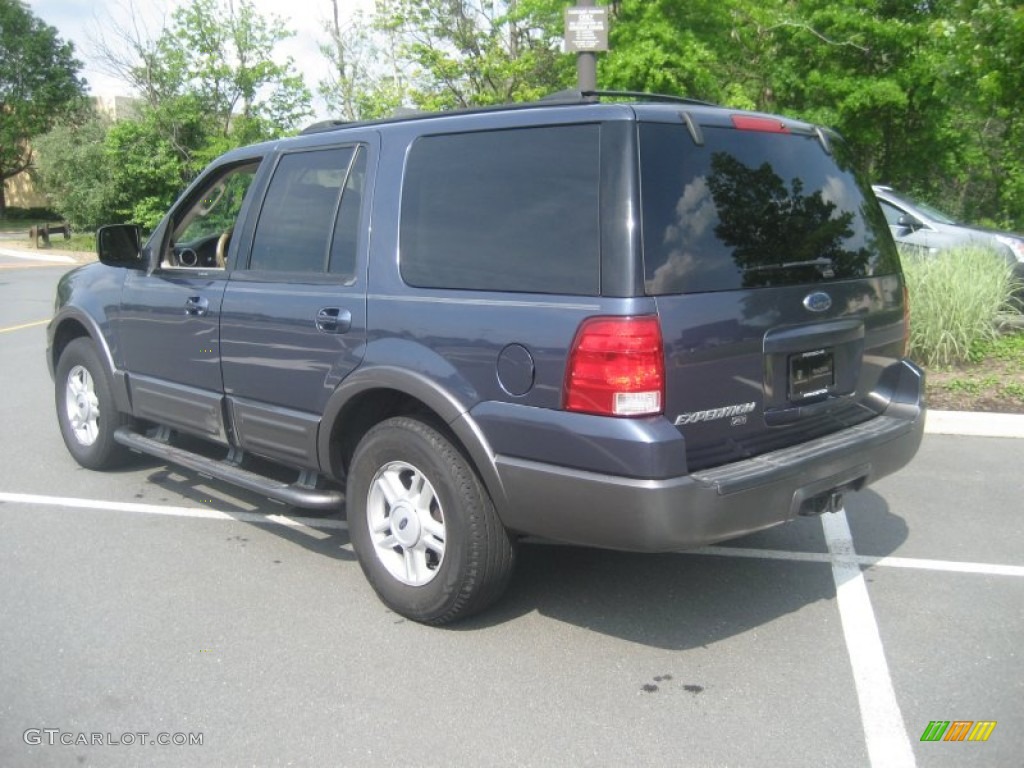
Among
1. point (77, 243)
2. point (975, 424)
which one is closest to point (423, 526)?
point (975, 424)

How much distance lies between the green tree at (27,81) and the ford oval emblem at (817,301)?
52.4 m

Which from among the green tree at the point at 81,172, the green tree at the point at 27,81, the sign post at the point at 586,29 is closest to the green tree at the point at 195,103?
the green tree at the point at 81,172

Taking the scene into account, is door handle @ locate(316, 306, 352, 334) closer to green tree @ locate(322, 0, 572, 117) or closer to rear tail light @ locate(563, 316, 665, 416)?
rear tail light @ locate(563, 316, 665, 416)

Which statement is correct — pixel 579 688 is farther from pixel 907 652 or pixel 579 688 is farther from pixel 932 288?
pixel 932 288

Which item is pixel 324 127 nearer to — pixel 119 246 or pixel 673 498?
pixel 119 246

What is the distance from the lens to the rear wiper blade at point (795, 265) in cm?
355

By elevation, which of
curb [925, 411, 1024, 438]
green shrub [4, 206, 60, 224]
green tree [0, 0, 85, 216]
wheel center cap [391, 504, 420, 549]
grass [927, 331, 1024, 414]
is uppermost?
green tree [0, 0, 85, 216]

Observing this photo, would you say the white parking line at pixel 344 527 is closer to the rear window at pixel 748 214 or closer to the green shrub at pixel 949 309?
the rear window at pixel 748 214

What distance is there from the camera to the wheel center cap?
3.89 meters

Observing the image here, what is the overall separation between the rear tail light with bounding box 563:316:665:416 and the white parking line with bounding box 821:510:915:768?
1278 mm

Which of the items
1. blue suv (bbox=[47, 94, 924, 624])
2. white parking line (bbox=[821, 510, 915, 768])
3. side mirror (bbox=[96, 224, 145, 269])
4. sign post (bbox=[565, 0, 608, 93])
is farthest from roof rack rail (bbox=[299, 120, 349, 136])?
sign post (bbox=[565, 0, 608, 93])

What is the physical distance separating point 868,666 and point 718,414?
1.15 m

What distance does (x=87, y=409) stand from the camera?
609 centimetres

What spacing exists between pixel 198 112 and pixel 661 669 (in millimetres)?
24372
